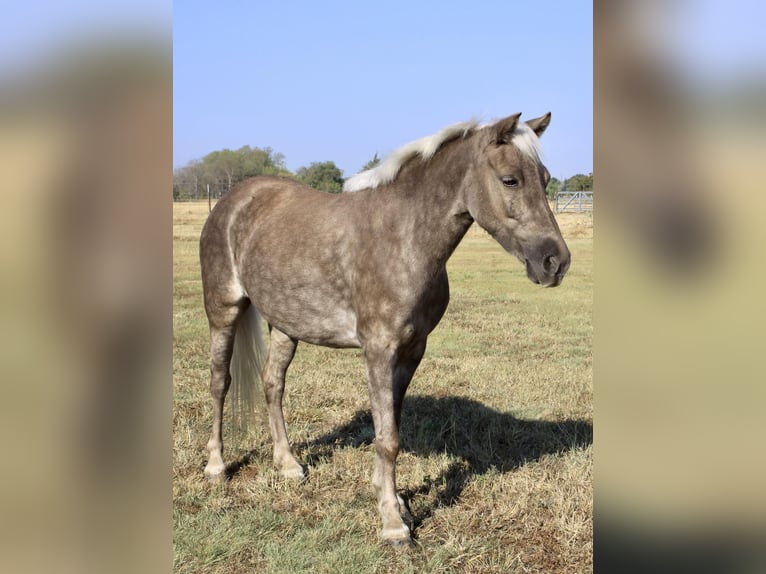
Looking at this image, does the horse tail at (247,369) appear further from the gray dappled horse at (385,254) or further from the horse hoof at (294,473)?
the horse hoof at (294,473)

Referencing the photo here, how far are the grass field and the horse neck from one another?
1.76 m

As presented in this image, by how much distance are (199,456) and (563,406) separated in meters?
3.55

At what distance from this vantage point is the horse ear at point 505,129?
3.23 meters

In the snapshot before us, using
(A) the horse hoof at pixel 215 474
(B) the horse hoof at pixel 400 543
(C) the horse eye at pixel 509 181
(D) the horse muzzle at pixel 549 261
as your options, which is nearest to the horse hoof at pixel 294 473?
(A) the horse hoof at pixel 215 474

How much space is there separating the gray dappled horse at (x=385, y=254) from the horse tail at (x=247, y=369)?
15 centimetres

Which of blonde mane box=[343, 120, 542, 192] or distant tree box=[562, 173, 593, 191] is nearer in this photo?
blonde mane box=[343, 120, 542, 192]

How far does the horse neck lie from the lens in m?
3.63
